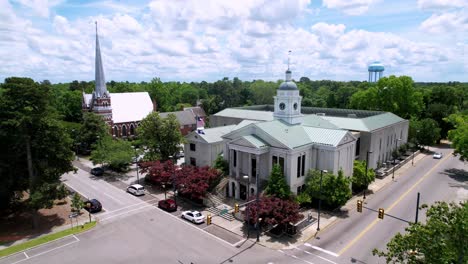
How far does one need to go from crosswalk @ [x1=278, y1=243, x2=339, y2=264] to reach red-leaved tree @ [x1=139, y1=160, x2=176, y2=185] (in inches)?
797

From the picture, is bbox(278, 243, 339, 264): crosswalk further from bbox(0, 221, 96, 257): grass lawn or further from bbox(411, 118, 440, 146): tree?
bbox(411, 118, 440, 146): tree

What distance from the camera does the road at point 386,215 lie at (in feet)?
94.5

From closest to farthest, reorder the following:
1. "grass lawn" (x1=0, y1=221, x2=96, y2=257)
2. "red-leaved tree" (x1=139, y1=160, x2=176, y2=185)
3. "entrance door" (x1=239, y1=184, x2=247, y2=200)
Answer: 1. "grass lawn" (x1=0, y1=221, x2=96, y2=257)
2. "entrance door" (x1=239, y1=184, x2=247, y2=200)
3. "red-leaved tree" (x1=139, y1=160, x2=176, y2=185)

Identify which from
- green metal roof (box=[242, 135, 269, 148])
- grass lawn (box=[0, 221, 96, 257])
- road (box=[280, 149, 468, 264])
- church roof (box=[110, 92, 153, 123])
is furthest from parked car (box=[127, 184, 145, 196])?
church roof (box=[110, 92, 153, 123])

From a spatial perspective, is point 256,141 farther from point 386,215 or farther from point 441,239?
point 441,239

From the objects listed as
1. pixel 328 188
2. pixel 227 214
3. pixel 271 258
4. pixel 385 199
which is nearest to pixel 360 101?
pixel 385 199

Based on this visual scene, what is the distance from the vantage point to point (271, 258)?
28.0 m

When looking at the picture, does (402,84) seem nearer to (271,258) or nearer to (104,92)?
(271,258)

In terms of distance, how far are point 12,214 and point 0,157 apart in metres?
9.15

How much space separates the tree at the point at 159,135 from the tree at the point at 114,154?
13.3ft

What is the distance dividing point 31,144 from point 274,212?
88.6 feet

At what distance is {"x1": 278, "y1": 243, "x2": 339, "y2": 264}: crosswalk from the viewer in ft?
90.0

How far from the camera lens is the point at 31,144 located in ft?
110

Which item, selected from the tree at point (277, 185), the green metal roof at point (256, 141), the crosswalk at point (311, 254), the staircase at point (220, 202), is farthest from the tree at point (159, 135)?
the crosswalk at point (311, 254)
